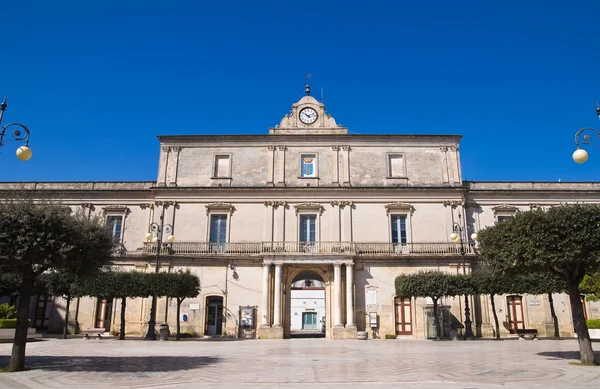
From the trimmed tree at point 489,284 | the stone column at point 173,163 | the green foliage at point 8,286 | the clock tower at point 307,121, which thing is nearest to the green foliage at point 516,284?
the trimmed tree at point 489,284

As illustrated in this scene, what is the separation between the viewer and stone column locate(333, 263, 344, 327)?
25922mm

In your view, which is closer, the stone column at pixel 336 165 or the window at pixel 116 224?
the stone column at pixel 336 165

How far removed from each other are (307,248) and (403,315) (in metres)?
6.53

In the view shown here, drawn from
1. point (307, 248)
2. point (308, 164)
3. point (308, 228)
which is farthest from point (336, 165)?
point (307, 248)

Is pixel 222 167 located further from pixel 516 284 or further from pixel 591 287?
pixel 591 287

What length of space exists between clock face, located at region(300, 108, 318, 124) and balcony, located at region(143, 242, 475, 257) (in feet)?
25.6

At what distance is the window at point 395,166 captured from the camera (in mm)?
29094

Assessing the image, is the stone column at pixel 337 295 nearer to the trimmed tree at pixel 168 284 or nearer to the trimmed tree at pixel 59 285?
the trimmed tree at pixel 168 284

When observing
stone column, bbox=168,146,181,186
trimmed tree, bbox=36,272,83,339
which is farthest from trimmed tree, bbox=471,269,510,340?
trimmed tree, bbox=36,272,83,339

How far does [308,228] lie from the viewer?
28.2m

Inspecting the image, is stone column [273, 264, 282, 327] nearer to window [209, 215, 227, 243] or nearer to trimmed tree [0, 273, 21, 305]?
window [209, 215, 227, 243]

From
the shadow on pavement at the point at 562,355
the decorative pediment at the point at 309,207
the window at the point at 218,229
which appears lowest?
the shadow on pavement at the point at 562,355

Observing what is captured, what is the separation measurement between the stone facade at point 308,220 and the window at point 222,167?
0.06m

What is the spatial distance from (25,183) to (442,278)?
1019 inches
